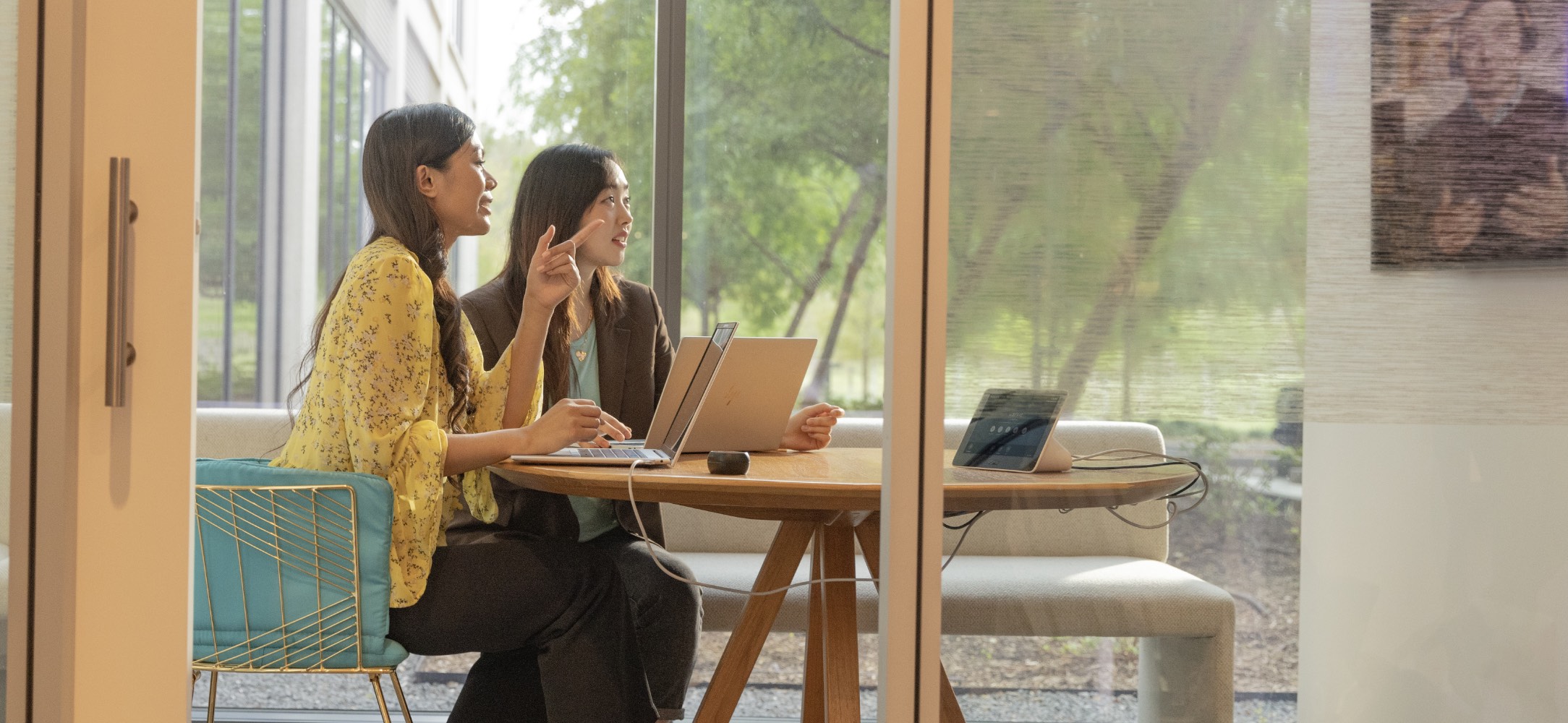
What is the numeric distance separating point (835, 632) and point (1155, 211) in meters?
0.85

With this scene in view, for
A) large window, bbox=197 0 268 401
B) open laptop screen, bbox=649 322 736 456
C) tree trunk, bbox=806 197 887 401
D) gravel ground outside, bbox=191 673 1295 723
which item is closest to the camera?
open laptop screen, bbox=649 322 736 456

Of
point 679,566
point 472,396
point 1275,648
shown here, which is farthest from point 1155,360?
point 472,396

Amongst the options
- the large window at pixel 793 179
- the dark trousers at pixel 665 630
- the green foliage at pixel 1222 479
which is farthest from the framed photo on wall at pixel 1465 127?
the large window at pixel 793 179

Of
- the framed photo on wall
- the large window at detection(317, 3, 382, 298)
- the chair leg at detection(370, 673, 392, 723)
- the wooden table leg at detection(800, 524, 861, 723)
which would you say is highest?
the large window at detection(317, 3, 382, 298)

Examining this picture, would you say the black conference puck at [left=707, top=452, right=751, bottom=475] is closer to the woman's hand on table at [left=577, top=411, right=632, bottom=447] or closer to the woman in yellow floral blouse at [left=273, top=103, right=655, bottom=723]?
the woman in yellow floral blouse at [left=273, top=103, right=655, bottom=723]

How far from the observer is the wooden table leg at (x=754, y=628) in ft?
6.86

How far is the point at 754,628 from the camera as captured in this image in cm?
214

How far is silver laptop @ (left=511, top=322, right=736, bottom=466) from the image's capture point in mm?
1935

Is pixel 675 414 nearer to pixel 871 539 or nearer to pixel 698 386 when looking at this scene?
pixel 698 386

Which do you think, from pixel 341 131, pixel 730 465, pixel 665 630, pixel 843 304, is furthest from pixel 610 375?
pixel 341 131

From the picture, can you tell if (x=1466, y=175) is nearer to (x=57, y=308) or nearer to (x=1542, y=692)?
(x=1542, y=692)

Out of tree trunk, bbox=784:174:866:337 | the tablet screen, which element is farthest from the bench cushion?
tree trunk, bbox=784:174:866:337

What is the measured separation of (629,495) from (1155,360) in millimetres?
767

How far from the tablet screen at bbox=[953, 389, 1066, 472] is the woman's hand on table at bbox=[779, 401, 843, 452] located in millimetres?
753
